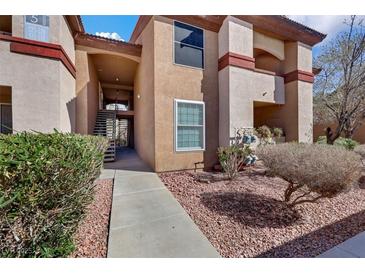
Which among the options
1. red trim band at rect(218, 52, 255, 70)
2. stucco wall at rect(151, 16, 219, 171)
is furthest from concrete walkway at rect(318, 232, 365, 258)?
red trim band at rect(218, 52, 255, 70)

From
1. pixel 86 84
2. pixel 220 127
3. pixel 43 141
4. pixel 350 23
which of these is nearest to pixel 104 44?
pixel 86 84

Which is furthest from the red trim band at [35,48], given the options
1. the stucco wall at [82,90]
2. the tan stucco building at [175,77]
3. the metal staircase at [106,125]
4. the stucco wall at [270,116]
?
the stucco wall at [270,116]

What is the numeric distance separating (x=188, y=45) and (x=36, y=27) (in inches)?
221

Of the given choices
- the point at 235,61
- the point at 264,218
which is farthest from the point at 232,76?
the point at 264,218

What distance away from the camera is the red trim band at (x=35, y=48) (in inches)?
244

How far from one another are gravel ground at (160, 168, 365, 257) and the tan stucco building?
2563mm

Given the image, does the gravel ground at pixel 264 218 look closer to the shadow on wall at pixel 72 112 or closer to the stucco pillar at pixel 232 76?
the stucco pillar at pixel 232 76

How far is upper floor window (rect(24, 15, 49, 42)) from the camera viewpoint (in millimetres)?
6457

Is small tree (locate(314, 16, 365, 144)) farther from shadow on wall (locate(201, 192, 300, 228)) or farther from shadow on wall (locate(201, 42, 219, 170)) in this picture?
shadow on wall (locate(201, 192, 300, 228))

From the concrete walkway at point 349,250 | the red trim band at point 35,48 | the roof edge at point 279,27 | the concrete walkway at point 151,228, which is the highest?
the roof edge at point 279,27

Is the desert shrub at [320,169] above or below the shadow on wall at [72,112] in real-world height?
below

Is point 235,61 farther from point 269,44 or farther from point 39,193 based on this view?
point 39,193

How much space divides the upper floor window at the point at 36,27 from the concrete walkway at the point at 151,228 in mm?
5979
